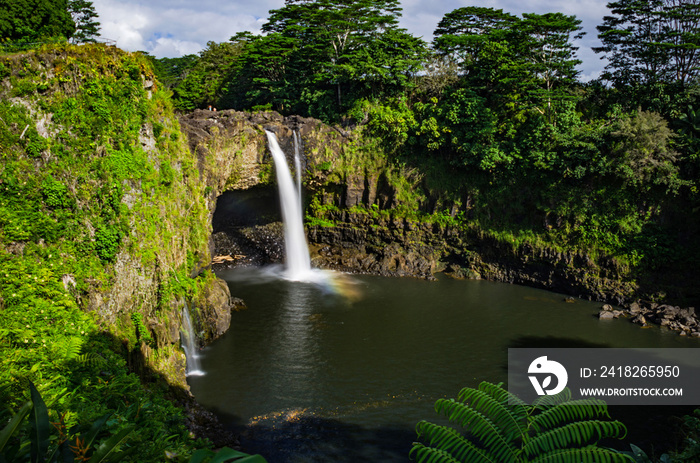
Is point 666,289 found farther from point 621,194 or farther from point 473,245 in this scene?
point 473,245

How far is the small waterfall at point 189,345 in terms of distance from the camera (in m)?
17.5

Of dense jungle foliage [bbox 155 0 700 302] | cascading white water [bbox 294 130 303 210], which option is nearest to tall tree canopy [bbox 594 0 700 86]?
dense jungle foliage [bbox 155 0 700 302]

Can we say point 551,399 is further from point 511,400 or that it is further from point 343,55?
point 343,55

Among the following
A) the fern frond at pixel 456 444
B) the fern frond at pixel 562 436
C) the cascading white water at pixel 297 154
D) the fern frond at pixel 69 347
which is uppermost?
the cascading white water at pixel 297 154

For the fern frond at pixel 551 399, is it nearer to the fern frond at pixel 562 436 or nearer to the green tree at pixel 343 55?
the fern frond at pixel 562 436

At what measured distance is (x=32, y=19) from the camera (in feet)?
77.1

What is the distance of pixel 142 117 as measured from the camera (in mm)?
15398

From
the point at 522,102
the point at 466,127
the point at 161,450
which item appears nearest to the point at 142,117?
the point at 161,450

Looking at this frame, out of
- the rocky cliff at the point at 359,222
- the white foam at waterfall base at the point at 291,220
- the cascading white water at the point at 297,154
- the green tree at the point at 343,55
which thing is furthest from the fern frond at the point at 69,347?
the green tree at the point at 343,55

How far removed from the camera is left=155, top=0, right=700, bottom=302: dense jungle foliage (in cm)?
2631

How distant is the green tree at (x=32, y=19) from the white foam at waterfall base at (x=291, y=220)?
1324 cm

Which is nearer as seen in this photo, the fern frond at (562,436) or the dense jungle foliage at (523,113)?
the fern frond at (562,436)

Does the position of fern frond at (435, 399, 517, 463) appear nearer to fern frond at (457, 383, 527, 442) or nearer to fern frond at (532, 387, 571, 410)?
fern frond at (457, 383, 527, 442)

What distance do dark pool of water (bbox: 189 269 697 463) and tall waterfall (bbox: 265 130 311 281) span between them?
12.6 feet
